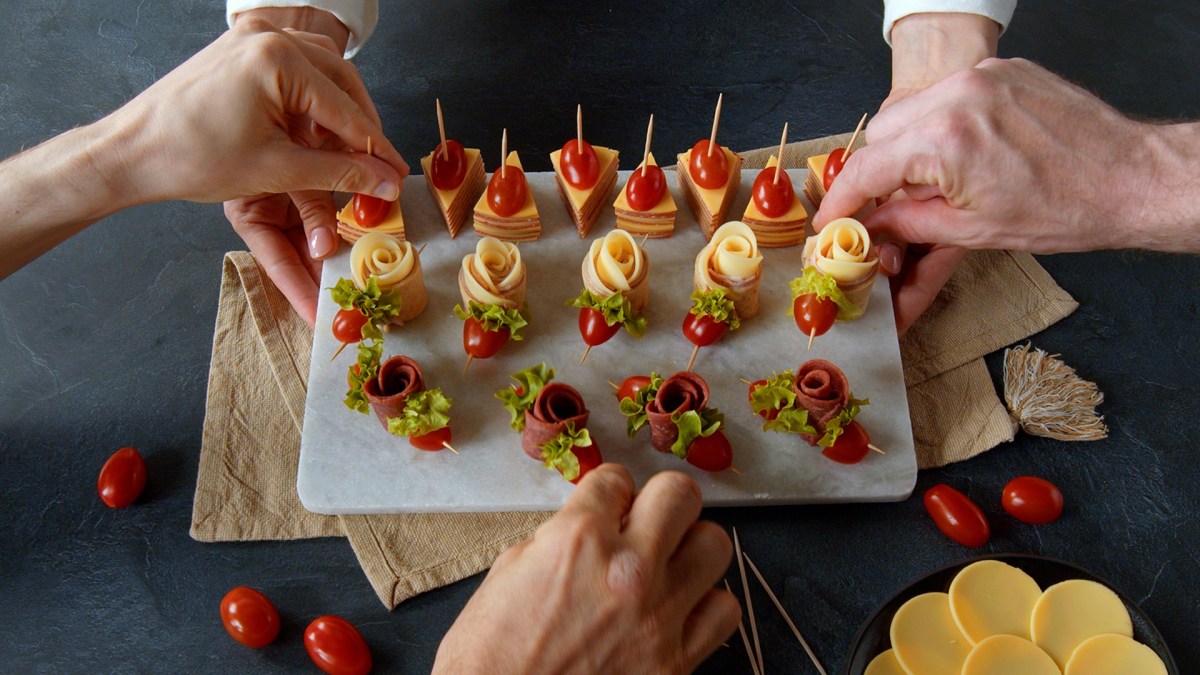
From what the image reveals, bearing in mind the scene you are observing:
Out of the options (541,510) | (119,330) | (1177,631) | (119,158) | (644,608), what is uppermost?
(119,158)

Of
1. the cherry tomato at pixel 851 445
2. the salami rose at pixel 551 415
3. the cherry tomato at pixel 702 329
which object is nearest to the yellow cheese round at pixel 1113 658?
the cherry tomato at pixel 851 445

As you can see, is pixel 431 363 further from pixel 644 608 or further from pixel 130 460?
pixel 644 608

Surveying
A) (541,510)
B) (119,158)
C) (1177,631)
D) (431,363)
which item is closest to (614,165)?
(431,363)

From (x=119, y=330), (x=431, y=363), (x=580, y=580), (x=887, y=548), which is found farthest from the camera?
(x=119, y=330)

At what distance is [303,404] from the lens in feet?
9.95

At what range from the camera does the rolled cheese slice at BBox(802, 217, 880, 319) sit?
9.57 feet

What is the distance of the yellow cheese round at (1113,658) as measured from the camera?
7.67 feet

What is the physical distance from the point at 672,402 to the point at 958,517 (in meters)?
0.94

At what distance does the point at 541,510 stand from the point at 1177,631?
191 cm

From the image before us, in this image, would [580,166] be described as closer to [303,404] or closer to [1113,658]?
[303,404]

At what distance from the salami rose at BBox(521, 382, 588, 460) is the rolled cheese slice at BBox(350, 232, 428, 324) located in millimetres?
603

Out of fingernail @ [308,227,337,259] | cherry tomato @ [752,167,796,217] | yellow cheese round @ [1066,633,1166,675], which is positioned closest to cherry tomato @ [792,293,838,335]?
cherry tomato @ [752,167,796,217]

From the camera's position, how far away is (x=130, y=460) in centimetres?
285

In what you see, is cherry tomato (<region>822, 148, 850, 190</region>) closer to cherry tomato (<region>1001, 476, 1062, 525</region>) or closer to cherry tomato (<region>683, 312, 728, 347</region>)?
cherry tomato (<region>683, 312, 728, 347</region>)
